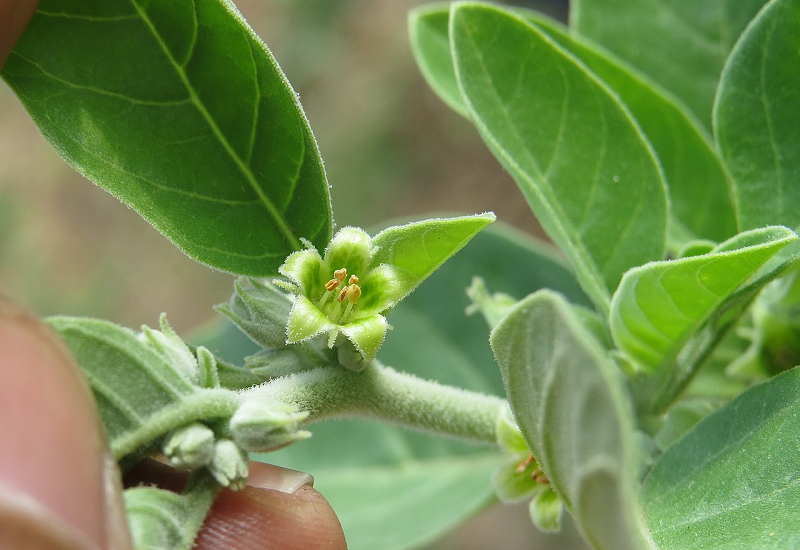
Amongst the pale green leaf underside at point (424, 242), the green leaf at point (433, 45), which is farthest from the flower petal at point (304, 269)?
the green leaf at point (433, 45)

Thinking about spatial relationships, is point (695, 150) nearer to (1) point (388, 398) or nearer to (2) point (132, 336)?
(1) point (388, 398)

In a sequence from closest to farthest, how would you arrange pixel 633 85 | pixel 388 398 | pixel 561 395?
pixel 561 395, pixel 388 398, pixel 633 85

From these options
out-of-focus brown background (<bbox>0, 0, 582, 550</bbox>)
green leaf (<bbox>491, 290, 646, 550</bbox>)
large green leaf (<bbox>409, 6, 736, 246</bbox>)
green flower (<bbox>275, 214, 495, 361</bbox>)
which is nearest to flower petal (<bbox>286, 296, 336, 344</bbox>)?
green flower (<bbox>275, 214, 495, 361</bbox>)

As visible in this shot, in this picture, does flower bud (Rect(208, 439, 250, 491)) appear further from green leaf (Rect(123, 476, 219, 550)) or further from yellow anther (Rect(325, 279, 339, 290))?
yellow anther (Rect(325, 279, 339, 290))

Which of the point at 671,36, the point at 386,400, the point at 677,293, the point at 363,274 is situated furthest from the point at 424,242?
the point at 671,36

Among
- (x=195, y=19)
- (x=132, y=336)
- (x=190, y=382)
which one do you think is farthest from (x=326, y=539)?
(x=195, y=19)
